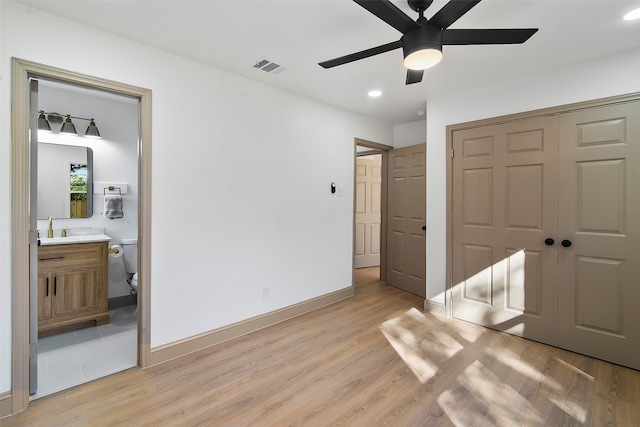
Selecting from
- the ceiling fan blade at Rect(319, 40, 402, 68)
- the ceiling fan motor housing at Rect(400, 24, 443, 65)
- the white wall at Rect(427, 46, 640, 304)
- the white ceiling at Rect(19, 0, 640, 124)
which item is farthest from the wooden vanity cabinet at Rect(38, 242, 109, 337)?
the white wall at Rect(427, 46, 640, 304)

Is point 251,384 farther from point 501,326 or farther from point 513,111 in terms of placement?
point 513,111

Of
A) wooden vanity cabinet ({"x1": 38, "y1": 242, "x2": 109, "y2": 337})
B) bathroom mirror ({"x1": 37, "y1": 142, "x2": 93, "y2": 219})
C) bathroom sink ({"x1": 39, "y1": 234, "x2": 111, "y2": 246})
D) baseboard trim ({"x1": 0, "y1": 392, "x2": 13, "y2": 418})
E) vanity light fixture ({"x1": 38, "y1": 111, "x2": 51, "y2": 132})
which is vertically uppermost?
vanity light fixture ({"x1": 38, "y1": 111, "x2": 51, "y2": 132})

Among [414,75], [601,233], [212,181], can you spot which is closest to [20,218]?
[212,181]

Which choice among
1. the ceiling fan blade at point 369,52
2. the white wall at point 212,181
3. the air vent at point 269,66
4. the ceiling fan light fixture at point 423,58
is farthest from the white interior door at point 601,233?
the air vent at point 269,66

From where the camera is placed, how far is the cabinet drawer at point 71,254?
2840 mm

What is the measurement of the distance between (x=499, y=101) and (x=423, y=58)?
75.4 inches

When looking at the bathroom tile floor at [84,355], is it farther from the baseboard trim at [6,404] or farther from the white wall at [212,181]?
the white wall at [212,181]

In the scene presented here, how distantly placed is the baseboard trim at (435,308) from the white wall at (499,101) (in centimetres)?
5

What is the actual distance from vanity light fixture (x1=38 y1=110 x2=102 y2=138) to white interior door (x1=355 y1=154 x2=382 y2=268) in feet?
13.6

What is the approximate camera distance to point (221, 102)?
2.79 m

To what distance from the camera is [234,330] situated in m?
2.89

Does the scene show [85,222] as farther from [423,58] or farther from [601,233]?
[601,233]

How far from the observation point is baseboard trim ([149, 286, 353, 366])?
2465mm

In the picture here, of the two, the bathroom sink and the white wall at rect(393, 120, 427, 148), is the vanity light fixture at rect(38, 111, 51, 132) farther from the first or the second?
the white wall at rect(393, 120, 427, 148)
